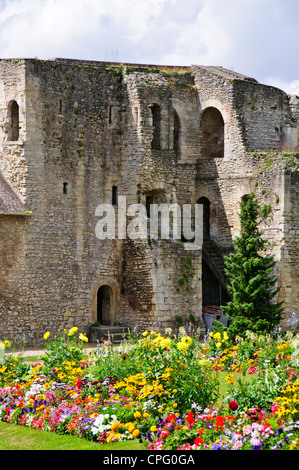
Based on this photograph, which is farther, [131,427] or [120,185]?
[120,185]

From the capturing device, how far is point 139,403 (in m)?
14.3

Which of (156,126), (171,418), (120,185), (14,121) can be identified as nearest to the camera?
(171,418)

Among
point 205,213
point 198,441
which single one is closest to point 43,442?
point 198,441

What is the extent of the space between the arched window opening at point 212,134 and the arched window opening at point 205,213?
1806 millimetres

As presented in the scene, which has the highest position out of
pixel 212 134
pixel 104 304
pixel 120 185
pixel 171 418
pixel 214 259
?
pixel 212 134

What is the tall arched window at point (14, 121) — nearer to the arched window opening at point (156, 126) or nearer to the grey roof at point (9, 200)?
the grey roof at point (9, 200)

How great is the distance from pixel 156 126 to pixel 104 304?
6.40 meters

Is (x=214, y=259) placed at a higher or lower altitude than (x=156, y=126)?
lower

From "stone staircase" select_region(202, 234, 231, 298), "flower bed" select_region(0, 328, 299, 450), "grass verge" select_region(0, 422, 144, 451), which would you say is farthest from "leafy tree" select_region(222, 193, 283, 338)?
"grass verge" select_region(0, 422, 144, 451)

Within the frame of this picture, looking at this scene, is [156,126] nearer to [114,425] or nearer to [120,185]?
[120,185]

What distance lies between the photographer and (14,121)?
26219 mm

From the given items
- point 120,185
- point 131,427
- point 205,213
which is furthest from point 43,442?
point 205,213

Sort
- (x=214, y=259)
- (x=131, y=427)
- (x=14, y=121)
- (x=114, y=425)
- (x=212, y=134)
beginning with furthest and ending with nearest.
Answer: (x=212, y=134)
(x=214, y=259)
(x=14, y=121)
(x=114, y=425)
(x=131, y=427)
